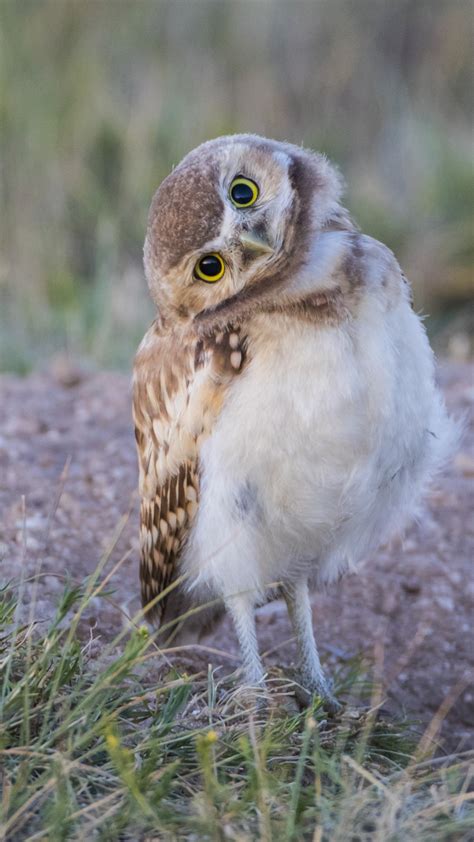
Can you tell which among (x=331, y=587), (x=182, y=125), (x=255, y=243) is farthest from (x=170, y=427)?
(x=182, y=125)

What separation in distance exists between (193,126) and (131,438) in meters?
4.70

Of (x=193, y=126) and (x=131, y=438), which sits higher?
(x=193, y=126)

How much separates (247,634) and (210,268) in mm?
1132

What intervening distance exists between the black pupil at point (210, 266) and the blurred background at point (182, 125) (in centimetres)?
341

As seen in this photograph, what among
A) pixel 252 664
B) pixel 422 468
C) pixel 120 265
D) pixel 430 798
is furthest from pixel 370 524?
pixel 120 265

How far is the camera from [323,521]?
3189 millimetres

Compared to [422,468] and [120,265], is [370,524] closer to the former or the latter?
[422,468]

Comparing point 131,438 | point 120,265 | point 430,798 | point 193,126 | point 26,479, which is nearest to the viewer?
point 430,798

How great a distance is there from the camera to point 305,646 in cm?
353

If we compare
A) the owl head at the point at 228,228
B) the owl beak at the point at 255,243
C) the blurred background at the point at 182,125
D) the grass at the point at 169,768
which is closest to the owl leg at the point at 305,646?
the grass at the point at 169,768

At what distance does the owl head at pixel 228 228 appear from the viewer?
289 centimetres

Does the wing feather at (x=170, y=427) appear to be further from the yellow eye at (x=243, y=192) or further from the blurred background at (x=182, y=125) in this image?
the blurred background at (x=182, y=125)

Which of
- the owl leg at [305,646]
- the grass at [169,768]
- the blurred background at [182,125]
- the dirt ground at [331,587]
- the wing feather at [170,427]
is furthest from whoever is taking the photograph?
the blurred background at [182,125]

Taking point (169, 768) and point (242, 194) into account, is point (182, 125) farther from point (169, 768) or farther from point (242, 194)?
point (169, 768)
